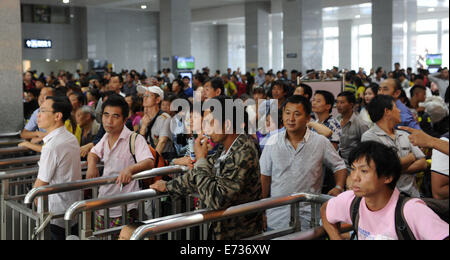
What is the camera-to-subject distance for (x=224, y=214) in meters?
2.54

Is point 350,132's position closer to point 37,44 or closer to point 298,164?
point 298,164

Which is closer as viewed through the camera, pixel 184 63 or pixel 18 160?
pixel 18 160

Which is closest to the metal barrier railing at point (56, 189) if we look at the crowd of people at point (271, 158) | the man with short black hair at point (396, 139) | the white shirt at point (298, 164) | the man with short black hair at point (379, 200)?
the crowd of people at point (271, 158)

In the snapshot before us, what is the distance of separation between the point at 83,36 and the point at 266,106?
2263 centimetres

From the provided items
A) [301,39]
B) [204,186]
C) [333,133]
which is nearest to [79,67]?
[301,39]

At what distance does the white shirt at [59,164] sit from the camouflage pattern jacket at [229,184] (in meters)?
1.19

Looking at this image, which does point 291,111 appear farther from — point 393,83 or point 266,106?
point 266,106

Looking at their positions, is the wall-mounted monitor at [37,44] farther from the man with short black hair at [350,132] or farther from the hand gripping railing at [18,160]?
the man with short black hair at [350,132]

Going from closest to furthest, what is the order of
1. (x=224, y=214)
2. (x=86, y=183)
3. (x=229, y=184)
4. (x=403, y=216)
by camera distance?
(x=403, y=216), (x=224, y=214), (x=229, y=184), (x=86, y=183)

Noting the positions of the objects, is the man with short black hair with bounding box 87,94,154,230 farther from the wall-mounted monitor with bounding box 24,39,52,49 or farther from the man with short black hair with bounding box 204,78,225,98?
the wall-mounted monitor with bounding box 24,39,52,49

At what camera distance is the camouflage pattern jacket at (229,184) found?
2.66m

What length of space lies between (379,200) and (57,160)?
243 cm

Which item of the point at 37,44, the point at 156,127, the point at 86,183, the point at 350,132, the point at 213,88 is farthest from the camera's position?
the point at 37,44

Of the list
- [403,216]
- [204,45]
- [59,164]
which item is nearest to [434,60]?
[204,45]
